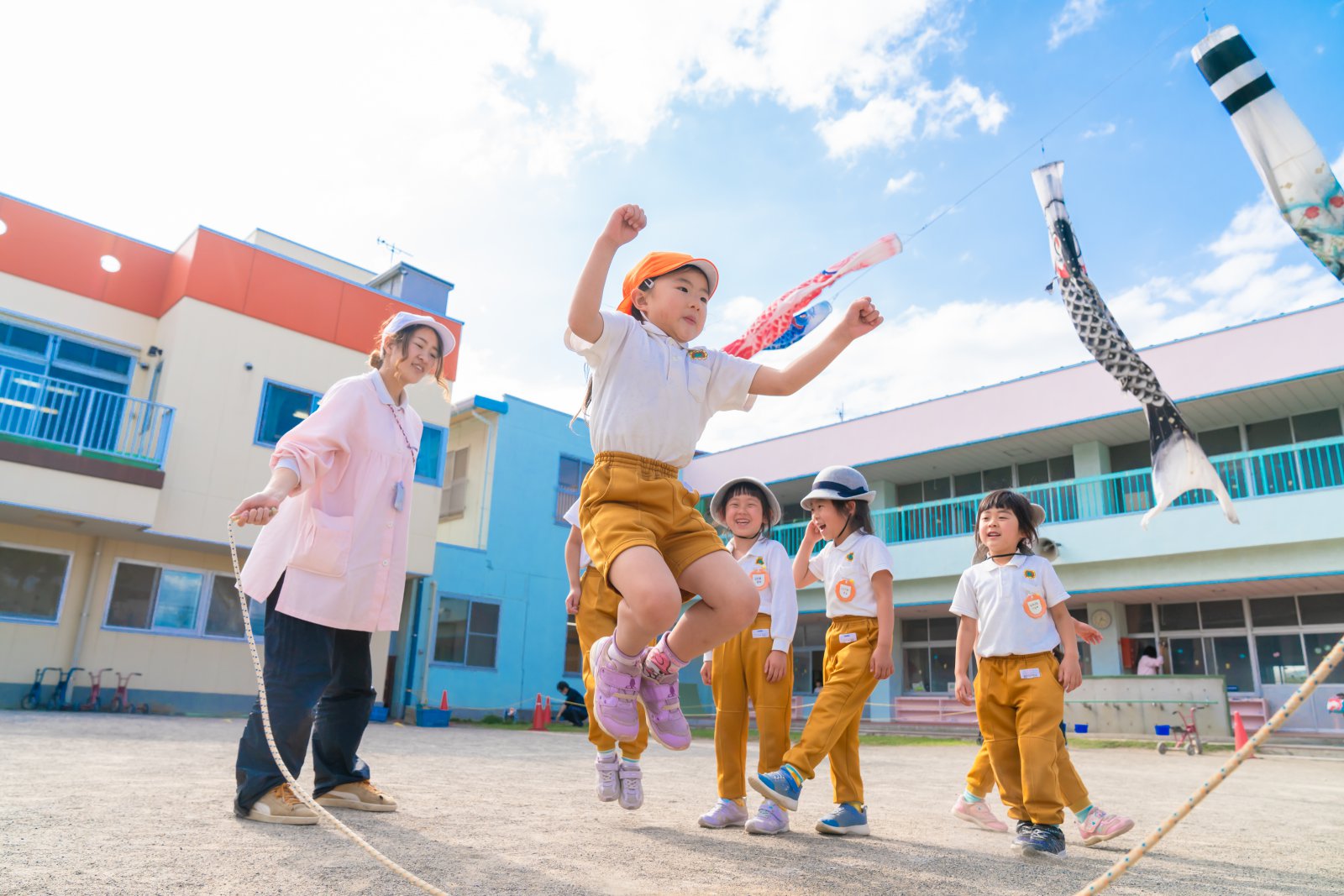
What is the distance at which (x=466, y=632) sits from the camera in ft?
61.0

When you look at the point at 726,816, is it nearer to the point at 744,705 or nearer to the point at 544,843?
the point at 744,705

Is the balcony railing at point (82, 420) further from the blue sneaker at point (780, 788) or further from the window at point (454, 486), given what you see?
the blue sneaker at point (780, 788)

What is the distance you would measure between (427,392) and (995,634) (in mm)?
14210

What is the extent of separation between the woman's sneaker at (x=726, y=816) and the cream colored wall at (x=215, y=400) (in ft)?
38.0

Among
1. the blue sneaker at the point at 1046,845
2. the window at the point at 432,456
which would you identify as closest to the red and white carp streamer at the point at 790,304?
the blue sneaker at the point at 1046,845

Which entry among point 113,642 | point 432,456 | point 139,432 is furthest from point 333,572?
point 432,456

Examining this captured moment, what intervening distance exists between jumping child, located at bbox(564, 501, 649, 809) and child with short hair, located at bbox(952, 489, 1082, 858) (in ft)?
4.93

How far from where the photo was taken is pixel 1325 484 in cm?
1468

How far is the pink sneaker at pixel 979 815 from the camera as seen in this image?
4.08 m

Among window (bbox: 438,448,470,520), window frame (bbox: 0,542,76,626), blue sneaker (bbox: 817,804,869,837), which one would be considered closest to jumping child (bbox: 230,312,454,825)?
blue sneaker (bbox: 817,804,869,837)

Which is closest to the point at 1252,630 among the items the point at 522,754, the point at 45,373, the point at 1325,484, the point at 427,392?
the point at 1325,484

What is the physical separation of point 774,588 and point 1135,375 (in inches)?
70.5

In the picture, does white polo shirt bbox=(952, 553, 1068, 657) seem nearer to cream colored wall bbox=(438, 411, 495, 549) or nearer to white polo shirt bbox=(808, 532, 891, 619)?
white polo shirt bbox=(808, 532, 891, 619)

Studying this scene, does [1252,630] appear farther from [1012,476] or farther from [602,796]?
[602,796]
